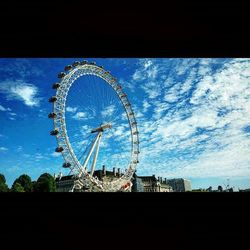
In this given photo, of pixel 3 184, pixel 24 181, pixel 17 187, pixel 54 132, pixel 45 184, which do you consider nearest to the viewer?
pixel 54 132

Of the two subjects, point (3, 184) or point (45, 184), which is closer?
point (3, 184)

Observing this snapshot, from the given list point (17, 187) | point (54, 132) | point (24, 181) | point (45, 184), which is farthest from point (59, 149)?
point (24, 181)

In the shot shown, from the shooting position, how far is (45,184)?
108 ft

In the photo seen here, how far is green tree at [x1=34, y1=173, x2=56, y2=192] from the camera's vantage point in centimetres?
3231

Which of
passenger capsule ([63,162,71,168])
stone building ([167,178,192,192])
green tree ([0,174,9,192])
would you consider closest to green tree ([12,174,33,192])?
green tree ([0,174,9,192])

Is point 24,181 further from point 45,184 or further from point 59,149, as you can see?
point 59,149

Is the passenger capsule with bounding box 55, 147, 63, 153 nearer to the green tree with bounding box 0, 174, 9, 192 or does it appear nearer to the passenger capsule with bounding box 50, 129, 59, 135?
the passenger capsule with bounding box 50, 129, 59, 135

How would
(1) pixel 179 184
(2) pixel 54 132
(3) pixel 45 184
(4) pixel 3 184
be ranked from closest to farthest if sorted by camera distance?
(2) pixel 54 132 < (4) pixel 3 184 < (3) pixel 45 184 < (1) pixel 179 184

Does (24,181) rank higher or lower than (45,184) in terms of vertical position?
higher

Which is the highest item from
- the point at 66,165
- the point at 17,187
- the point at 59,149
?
the point at 17,187

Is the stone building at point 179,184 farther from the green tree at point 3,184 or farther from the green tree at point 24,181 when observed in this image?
the green tree at point 3,184
